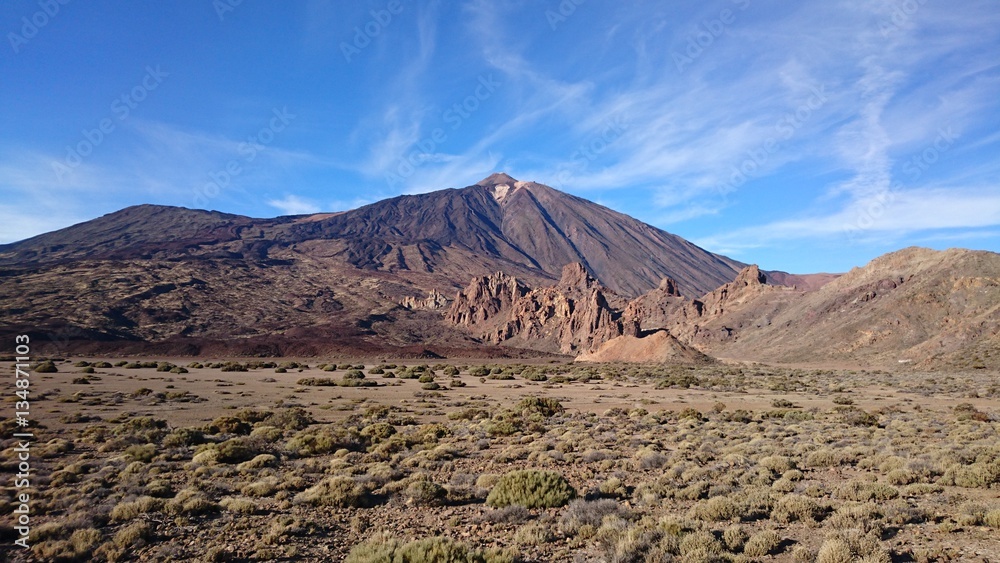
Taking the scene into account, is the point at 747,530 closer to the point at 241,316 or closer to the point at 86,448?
the point at 86,448

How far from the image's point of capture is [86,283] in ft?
355

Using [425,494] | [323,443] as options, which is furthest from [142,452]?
[425,494]

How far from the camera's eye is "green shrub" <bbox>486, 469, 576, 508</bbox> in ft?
31.3

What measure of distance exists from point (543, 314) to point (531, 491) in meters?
109

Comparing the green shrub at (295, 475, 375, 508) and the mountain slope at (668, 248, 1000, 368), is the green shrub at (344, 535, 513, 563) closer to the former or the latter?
the green shrub at (295, 475, 375, 508)

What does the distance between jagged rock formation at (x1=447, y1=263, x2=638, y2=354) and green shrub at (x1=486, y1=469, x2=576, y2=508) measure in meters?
85.8

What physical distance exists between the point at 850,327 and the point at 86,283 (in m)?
145

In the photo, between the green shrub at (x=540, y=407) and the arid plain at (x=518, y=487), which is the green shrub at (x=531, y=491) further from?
the green shrub at (x=540, y=407)

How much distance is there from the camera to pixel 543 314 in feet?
390

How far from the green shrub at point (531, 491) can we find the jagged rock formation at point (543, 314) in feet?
282

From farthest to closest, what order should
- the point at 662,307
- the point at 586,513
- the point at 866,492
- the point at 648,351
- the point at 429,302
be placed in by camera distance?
1. the point at 429,302
2. the point at 662,307
3. the point at 648,351
4. the point at 866,492
5. the point at 586,513

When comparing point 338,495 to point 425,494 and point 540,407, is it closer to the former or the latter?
point 425,494

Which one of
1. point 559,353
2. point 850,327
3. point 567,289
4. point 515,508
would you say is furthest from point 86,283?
point 850,327

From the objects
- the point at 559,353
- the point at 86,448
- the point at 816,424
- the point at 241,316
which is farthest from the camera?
the point at 241,316
